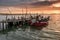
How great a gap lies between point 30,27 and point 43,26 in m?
2.59

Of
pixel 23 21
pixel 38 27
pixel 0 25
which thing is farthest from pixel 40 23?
pixel 0 25

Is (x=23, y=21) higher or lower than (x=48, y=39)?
higher

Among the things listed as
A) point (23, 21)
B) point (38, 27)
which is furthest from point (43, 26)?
point (23, 21)

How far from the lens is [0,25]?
1289 inches

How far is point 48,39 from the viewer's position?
90.1 ft

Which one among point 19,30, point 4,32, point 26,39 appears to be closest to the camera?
point 26,39

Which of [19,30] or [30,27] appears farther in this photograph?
[30,27]

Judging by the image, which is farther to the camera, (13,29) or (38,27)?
(38,27)

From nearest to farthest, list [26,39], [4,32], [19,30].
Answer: [26,39], [4,32], [19,30]

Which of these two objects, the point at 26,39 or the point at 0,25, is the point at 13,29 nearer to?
the point at 0,25

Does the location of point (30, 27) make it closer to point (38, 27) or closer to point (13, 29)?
point (38, 27)

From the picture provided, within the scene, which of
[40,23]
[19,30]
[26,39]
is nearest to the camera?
[26,39]

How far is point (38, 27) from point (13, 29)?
5.20m

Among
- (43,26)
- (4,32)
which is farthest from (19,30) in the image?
(43,26)
